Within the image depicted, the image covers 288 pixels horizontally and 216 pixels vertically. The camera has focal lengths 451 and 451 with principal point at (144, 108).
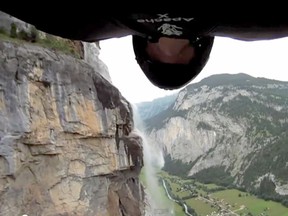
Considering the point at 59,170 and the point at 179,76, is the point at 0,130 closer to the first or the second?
the point at 59,170

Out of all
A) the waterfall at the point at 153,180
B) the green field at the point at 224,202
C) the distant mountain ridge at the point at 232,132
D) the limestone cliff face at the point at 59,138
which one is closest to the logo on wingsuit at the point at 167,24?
the limestone cliff face at the point at 59,138

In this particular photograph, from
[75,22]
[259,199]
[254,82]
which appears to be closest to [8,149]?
[75,22]

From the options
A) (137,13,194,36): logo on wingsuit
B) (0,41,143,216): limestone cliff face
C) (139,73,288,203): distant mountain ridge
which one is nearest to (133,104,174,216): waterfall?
(139,73,288,203): distant mountain ridge

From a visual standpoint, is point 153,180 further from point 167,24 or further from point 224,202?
point 167,24

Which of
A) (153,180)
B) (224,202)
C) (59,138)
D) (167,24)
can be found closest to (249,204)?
(224,202)

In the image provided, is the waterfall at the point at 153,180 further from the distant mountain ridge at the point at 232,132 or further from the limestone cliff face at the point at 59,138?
the limestone cliff face at the point at 59,138

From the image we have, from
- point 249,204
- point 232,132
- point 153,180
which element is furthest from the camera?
point 232,132
